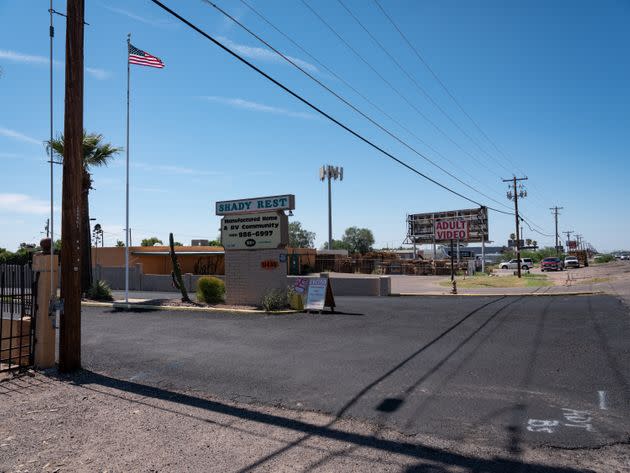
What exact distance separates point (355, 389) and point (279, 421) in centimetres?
162

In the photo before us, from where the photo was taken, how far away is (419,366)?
859cm

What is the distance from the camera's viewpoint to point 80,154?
8.95 meters

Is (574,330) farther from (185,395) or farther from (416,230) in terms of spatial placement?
(416,230)

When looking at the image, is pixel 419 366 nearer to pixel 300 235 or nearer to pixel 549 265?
pixel 549 265

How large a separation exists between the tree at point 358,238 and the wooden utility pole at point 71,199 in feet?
343

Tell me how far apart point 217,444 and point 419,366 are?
4333 mm

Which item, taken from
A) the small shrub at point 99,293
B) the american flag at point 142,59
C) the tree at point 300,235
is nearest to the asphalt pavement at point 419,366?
the small shrub at point 99,293

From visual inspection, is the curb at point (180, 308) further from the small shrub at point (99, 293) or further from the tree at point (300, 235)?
the tree at point (300, 235)

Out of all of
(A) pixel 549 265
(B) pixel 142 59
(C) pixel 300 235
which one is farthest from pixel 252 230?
(C) pixel 300 235

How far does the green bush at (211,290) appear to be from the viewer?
1936 centimetres

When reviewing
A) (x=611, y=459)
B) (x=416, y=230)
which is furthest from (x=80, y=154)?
(x=416, y=230)

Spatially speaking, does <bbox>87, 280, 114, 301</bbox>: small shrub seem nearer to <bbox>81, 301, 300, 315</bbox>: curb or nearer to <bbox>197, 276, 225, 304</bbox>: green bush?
<bbox>81, 301, 300, 315</bbox>: curb

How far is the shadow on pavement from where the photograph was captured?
4.64 meters

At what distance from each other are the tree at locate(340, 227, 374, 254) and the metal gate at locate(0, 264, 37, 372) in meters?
104
